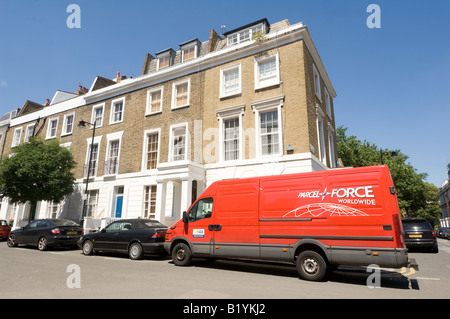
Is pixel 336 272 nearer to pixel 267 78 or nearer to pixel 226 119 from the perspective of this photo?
pixel 226 119

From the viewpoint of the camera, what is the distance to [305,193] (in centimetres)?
715

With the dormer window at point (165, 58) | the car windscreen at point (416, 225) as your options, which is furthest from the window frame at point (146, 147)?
the car windscreen at point (416, 225)

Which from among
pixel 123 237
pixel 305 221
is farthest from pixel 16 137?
pixel 305 221

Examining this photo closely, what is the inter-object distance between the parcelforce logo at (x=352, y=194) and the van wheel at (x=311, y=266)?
1415 millimetres

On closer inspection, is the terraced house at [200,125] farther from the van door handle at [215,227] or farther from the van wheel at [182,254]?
the van door handle at [215,227]

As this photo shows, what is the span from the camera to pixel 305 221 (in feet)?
22.9

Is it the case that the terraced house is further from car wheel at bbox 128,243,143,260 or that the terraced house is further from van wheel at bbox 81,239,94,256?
van wheel at bbox 81,239,94,256

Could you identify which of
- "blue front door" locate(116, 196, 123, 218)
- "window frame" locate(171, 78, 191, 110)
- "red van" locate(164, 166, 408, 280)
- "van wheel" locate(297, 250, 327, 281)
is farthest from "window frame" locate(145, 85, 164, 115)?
"van wheel" locate(297, 250, 327, 281)

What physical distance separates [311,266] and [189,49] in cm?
1812

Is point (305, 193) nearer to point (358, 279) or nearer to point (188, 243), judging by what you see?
point (358, 279)

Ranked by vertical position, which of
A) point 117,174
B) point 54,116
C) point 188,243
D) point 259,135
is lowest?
point 188,243

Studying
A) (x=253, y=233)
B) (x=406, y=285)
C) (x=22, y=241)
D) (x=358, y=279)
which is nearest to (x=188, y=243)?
(x=253, y=233)

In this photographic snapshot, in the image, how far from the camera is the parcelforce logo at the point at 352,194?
637 centimetres
